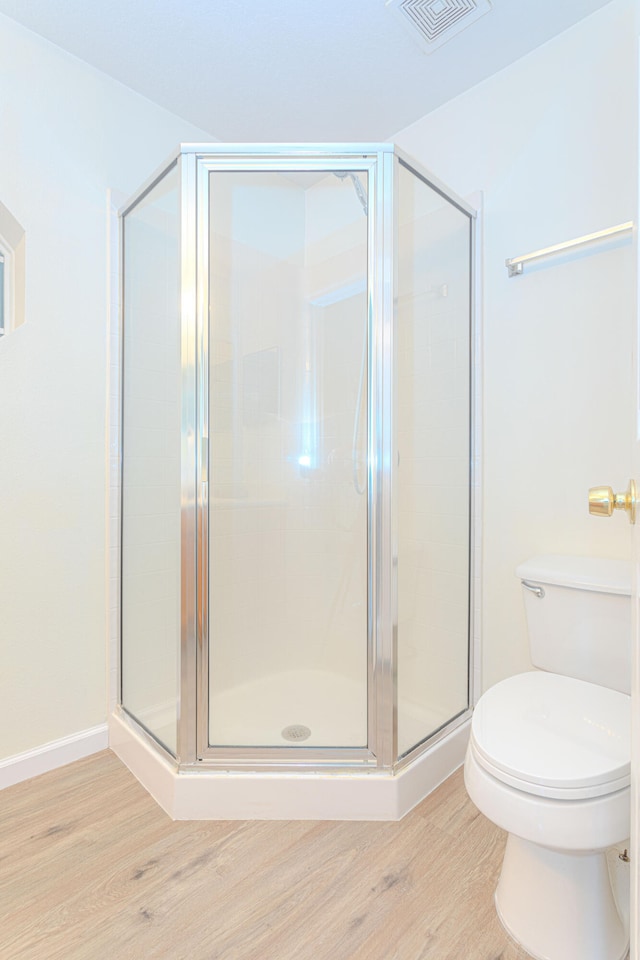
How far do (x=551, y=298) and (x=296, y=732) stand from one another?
166 centimetres

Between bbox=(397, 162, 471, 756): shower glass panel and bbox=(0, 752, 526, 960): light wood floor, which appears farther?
bbox=(397, 162, 471, 756): shower glass panel

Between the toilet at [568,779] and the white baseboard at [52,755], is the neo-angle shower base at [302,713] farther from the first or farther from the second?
the white baseboard at [52,755]

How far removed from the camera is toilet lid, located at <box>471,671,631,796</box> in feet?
3.34

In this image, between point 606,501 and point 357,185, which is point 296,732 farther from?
point 357,185

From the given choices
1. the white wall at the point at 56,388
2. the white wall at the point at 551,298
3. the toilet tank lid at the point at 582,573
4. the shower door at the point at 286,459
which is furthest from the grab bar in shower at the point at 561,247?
the white wall at the point at 56,388

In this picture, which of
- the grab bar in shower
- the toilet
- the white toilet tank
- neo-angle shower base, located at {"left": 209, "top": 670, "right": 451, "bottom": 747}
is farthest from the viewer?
neo-angle shower base, located at {"left": 209, "top": 670, "right": 451, "bottom": 747}

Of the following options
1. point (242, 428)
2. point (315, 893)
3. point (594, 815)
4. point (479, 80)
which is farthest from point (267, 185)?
point (315, 893)

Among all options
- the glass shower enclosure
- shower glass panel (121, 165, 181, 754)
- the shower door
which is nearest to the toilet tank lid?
the glass shower enclosure

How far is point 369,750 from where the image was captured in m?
1.57

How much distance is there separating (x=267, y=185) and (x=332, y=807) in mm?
1965

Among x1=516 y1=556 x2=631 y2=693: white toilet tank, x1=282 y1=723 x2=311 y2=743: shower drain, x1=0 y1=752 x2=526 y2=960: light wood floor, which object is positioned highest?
x1=516 y1=556 x2=631 y2=693: white toilet tank

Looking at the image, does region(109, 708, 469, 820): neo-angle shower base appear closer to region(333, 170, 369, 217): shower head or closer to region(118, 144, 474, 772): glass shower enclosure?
region(118, 144, 474, 772): glass shower enclosure

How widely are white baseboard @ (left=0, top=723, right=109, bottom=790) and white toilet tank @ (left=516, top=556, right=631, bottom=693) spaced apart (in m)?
1.57

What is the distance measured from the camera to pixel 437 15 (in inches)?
64.5
